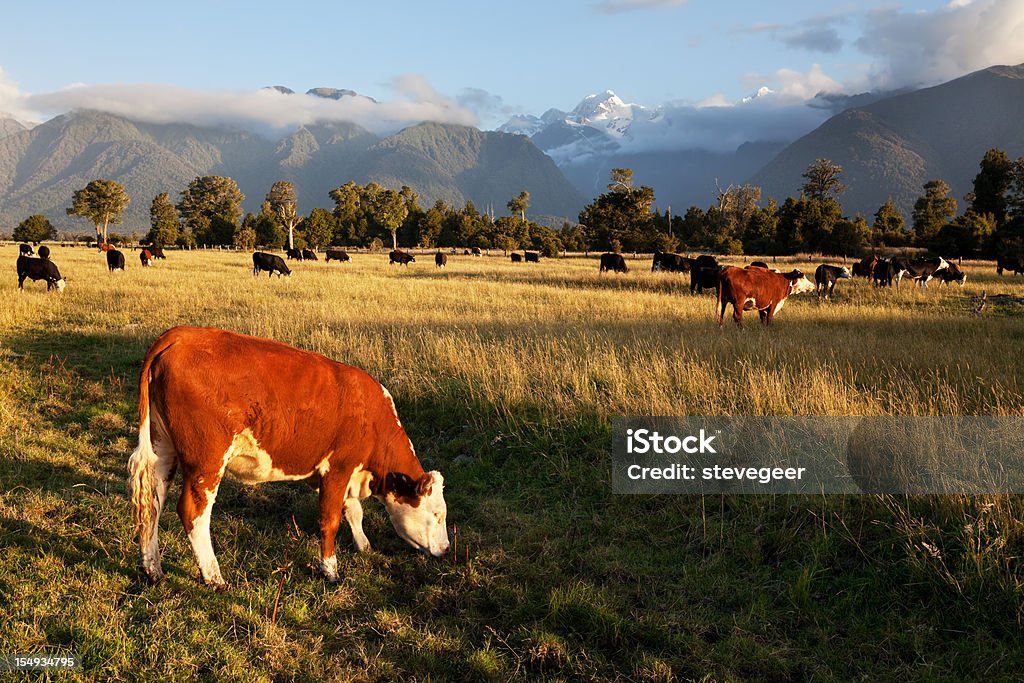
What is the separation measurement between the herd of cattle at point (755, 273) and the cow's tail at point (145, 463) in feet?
45.7

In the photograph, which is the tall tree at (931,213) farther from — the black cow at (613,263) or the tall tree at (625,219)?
the black cow at (613,263)

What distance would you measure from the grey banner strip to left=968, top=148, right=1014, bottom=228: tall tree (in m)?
69.4

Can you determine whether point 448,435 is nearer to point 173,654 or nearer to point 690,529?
point 690,529

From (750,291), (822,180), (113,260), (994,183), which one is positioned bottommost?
(750,291)

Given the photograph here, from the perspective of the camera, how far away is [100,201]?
89.9m

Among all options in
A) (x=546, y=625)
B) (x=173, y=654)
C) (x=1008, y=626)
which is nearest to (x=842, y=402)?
(x=1008, y=626)

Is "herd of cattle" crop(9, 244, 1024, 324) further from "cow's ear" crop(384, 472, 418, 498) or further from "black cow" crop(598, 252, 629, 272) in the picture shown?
"cow's ear" crop(384, 472, 418, 498)

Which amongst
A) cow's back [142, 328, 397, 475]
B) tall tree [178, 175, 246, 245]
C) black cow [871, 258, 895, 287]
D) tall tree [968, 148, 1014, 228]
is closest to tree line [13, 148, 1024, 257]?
tall tree [968, 148, 1014, 228]

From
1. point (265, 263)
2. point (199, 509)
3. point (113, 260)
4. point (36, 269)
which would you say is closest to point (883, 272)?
point (199, 509)

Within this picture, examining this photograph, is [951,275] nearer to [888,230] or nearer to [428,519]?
[428,519]

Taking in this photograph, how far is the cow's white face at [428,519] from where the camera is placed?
459 centimetres

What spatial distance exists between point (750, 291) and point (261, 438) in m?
14.3

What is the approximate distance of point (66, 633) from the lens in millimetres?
3531

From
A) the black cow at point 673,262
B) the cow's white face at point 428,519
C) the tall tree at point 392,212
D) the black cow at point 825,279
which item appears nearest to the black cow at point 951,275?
the black cow at point 825,279
